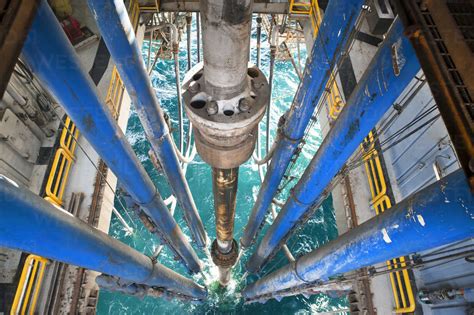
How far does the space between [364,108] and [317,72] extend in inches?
36.3

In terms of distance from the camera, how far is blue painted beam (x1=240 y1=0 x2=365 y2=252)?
11.8 feet

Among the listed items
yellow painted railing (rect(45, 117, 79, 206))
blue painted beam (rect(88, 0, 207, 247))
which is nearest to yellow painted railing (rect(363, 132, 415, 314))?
blue painted beam (rect(88, 0, 207, 247))

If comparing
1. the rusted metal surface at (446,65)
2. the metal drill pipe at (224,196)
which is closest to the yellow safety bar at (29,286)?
the metal drill pipe at (224,196)

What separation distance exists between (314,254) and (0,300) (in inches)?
249

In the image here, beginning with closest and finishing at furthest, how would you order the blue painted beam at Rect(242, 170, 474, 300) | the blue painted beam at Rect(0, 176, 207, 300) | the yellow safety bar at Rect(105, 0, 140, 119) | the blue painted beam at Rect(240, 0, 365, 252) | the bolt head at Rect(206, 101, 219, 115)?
1. the blue painted beam at Rect(242, 170, 474, 300)
2. the blue painted beam at Rect(0, 176, 207, 300)
3. the blue painted beam at Rect(240, 0, 365, 252)
4. the bolt head at Rect(206, 101, 219, 115)
5. the yellow safety bar at Rect(105, 0, 140, 119)

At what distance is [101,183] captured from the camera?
8195mm

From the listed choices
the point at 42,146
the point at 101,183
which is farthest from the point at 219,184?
the point at 42,146

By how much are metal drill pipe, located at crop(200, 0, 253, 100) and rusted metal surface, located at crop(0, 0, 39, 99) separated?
1.46 m

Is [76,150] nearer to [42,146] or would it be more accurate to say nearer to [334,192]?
[42,146]

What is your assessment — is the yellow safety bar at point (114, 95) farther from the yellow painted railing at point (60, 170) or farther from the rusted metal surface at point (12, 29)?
the rusted metal surface at point (12, 29)

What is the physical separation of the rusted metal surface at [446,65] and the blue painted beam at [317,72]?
139 cm

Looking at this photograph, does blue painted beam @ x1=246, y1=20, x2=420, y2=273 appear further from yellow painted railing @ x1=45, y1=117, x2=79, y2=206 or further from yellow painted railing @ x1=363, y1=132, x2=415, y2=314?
yellow painted railing @ x1=45, y1=117, x2=79, y2=206

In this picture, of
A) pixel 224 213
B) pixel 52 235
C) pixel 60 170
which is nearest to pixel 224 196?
pixel 224 213

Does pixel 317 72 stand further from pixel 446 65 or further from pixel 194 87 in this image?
pixel 446 65
